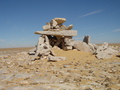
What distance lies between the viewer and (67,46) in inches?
489

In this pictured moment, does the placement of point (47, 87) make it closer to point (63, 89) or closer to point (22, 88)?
point (63, 89)

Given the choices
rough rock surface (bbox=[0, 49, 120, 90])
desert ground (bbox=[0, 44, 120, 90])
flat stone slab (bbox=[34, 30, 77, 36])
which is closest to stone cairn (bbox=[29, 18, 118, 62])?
flat stone slab (bbox=[34, 30, 77, 36])

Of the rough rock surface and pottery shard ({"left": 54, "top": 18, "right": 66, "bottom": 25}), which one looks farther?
pottery shard ({"left": 54, "top": 18, "right": 66, "bottom": 25})

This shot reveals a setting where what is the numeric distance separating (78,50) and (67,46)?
1.23 meters

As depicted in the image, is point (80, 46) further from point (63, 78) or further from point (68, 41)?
point (63, 78)

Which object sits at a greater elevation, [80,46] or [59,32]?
[59,32]

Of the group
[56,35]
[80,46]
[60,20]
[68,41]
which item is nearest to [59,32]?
[56,35]

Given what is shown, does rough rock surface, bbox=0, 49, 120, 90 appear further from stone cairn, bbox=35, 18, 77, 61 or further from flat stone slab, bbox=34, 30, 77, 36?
flat stone slab, bbox=34, 30, 77, 36

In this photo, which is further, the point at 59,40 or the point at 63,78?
A: the point at 59,40

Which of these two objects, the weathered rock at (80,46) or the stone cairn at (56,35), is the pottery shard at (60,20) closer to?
the stone cairn at (56,35)

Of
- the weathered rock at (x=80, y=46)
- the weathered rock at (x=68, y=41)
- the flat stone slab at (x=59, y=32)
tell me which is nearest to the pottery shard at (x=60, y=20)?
the flat stone slab at (x=59, y=32)

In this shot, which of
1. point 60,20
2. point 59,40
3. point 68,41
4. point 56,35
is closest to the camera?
point 68,41

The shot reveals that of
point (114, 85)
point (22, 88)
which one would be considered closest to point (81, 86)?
point (114, 85)

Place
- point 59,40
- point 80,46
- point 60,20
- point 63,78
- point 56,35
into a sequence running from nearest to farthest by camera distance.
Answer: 1. point 63,78
2. point 80,46
3. point 56,35
4. point 59,40
5. point 60,20
